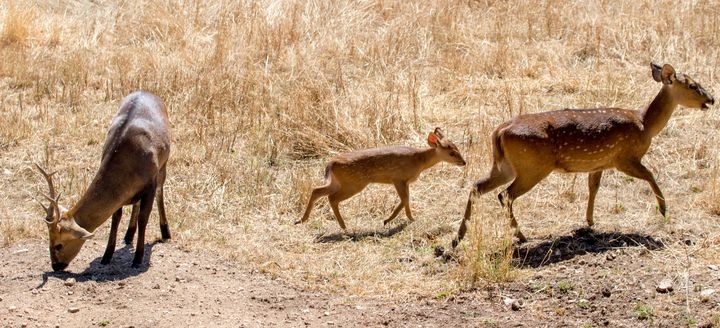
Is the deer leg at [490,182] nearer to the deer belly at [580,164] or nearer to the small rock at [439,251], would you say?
the small rock at [439,251]

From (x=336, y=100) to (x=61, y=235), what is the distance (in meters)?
4.53

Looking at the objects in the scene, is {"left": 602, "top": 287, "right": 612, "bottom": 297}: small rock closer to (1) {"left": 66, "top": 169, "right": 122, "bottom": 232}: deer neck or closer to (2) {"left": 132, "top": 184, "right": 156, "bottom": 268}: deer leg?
(2) {"left": 132, "top": 184, "right": 156, "bottom": 268}: deer leg

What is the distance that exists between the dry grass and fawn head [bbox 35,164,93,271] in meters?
0.99

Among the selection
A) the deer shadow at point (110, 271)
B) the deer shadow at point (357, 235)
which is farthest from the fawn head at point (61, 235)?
the deer shadow at point (357, 235)

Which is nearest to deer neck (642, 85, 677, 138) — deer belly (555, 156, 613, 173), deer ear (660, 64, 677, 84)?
deer ear (660, 64, 677, 84)

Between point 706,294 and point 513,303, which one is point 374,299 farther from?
point 706,294

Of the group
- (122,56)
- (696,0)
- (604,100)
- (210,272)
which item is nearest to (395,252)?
(210,272)

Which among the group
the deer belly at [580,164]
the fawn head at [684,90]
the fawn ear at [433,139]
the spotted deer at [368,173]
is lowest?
the spotted deer at [368,173]

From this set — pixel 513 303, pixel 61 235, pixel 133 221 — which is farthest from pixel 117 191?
pixel 513 303

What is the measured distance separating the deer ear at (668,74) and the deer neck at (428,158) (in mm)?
2196

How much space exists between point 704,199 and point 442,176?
2626mm

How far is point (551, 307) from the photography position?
7.78 metres

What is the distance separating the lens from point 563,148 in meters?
8.95

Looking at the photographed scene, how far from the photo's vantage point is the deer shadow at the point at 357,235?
9.56 m
